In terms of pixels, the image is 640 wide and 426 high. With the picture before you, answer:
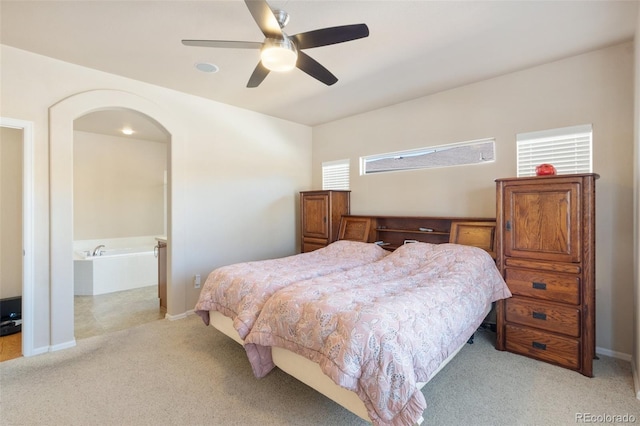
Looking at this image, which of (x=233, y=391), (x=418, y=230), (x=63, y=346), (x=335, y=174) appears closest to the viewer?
(x=233, y=391)

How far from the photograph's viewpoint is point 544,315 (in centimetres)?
267

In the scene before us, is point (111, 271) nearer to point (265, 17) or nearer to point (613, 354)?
point (265, 17)

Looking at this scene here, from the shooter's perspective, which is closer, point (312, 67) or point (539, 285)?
point (312, 67)

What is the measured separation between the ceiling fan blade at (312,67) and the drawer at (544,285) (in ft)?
7.99

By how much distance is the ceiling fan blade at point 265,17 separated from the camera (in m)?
1.68

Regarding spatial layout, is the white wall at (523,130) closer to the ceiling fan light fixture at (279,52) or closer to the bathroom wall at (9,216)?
the ceiling fan light fixture at (279,52)

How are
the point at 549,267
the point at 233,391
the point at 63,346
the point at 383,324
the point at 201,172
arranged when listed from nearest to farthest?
the point at 383,324 → the point at 233,391 → the point at 549,267 → the point at 63,346 → the point at 201,172

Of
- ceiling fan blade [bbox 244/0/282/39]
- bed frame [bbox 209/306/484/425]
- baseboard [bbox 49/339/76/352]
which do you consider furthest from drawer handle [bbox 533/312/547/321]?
baseboard [bbox 49/339/76/352]

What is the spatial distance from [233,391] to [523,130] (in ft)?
12.2

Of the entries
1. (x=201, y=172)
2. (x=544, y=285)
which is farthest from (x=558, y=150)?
(x=201, y=172)

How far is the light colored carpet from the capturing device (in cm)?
198

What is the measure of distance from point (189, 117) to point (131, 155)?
10.8 ft

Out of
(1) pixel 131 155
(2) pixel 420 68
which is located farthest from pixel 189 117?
(1) pixel 131 155

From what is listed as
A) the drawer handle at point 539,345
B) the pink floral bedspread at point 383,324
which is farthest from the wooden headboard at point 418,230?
the drawer handle at point 539,345
